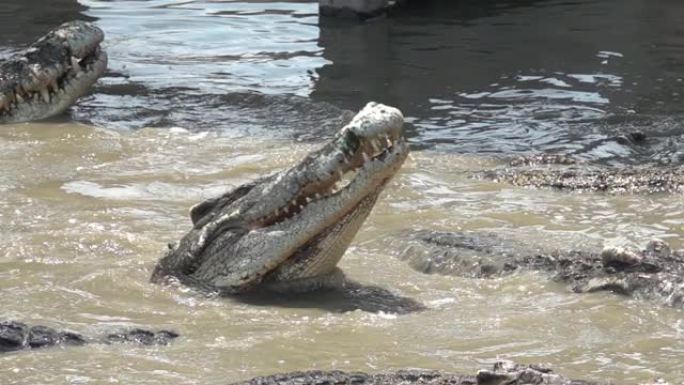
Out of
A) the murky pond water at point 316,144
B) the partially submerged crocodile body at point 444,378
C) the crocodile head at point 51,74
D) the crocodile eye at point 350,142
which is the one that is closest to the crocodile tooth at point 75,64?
the crocodile head at point 51,74

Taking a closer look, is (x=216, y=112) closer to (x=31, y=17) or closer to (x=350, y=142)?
(x=31, y=17)

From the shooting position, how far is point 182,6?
18609 mm

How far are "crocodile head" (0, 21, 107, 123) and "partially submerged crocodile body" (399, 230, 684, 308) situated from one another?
5.33 m

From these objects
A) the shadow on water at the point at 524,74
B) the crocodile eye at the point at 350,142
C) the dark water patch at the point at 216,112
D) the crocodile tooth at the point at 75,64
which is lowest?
the dark water patch at the point at 216,112

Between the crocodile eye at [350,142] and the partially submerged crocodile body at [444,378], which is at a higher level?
the crocodile eye at [350,142]

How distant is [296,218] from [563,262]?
1.45m

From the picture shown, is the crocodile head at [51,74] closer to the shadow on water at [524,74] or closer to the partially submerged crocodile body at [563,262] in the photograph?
the shadow on water at [524,74]

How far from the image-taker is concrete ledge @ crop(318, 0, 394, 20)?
1716 centimetres

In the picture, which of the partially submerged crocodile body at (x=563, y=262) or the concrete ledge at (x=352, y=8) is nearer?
the partially submerged crocodile body at (x=563, y=262)

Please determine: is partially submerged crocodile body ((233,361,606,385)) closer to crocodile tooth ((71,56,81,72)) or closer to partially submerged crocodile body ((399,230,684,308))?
partially submerged crocodile body ((399,230,684,308))

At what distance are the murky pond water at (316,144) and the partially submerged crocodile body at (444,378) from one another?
927 mm

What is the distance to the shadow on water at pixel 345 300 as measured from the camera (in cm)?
675

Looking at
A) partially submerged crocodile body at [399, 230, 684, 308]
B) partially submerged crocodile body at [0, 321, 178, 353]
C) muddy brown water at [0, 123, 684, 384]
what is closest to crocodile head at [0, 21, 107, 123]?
muddy brown water at [0, 123, 684, 384]

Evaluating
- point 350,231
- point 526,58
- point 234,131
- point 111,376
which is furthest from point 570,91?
point 111,376
